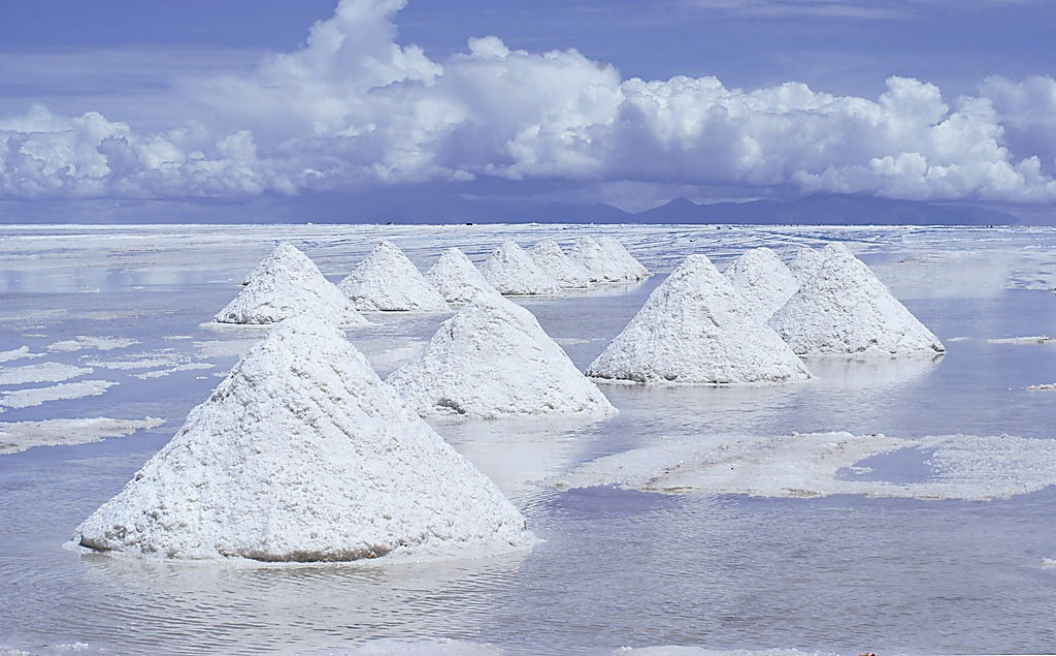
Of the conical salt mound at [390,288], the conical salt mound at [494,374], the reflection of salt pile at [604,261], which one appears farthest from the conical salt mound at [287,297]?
the reflection of salt pile at [604,261]

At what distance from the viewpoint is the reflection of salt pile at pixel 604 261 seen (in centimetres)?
4209

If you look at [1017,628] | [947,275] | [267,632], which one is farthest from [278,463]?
[947,275]

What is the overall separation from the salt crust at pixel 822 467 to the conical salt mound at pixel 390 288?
1648 cm

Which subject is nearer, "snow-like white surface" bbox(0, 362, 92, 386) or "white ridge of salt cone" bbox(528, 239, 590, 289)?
"snow-like white surface" bbox(0, 362, 92, 386)

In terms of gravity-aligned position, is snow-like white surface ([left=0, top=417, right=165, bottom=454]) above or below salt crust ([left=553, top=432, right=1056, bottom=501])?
above

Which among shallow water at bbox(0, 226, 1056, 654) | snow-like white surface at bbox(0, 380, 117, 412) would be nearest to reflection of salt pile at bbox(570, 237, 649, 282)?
snow-like white surface at bbox(0, 380, 117, 412)

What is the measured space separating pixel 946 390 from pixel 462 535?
918 centimetres

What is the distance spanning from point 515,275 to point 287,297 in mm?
11561

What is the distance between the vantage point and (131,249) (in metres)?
76.4

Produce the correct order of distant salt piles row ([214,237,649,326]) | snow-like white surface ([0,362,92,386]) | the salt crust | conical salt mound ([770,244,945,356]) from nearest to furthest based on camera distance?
the salt crust
snow-like white surface ([0,362,92,386])
conical salt mound ([770,244,945,356])
distant salt piles row ([214,237,649,326])

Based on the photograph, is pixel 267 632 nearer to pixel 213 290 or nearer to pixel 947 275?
pixel 213 290

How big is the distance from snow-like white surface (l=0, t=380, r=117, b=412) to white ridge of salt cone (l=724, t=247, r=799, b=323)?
1334cm

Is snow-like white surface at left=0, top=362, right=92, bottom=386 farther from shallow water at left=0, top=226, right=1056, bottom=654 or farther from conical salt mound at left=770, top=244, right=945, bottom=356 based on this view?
conical salt mound at left=770, top=244, right=945, bottom=356

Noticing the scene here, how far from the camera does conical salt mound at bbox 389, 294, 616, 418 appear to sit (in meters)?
13.6
